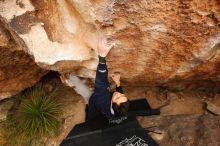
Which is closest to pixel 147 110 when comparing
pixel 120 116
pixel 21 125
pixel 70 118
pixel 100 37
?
pixel 120 116

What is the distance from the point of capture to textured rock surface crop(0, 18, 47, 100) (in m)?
5.16

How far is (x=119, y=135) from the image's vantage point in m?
5.21

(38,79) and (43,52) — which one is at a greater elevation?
(43,52)

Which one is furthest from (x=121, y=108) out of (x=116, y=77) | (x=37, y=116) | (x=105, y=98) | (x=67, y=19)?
(x=37, y=116)

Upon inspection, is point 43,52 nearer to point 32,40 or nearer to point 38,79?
point 32,40

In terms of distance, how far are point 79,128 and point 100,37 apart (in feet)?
5.34

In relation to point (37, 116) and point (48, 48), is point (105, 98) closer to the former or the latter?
point (48, 48)

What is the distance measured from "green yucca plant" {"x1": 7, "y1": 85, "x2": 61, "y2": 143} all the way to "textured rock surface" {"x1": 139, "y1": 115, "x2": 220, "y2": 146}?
155 centimetres

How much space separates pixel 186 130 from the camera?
5.09 meters

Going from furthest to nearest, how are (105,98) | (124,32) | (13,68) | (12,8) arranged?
1. (13,68)
2. (105,98)
3. (124,32)
4. (12,8)

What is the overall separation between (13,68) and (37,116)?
0.90 meters

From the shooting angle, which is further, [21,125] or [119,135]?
[21,125]

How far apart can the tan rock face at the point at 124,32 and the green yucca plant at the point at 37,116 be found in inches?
44.0

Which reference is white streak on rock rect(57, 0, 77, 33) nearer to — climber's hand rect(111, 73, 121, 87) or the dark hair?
climber's hand rect(111, 73, 121, 87)
